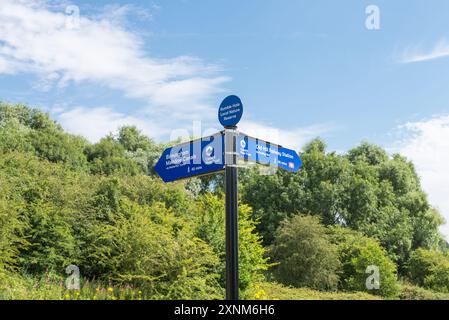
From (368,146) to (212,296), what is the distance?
1051 inches

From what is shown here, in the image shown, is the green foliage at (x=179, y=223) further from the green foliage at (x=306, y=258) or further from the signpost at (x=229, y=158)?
the signpost at (x=229, y=158)

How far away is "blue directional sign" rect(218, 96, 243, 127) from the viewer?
408cm

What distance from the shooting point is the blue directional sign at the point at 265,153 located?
13.4 feet

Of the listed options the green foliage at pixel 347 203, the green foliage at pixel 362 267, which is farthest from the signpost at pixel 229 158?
the green foliage at pixel 347 203

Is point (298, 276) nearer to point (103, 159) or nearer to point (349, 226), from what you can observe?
point (349, 226)

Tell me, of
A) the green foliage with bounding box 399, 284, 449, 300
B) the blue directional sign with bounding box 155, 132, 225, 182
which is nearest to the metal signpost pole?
the blue directional sign with bounding box 155, 132, 225, 182

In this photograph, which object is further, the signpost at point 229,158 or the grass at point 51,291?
the grass at point 51,291

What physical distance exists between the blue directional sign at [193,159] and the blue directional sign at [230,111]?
0.44ft

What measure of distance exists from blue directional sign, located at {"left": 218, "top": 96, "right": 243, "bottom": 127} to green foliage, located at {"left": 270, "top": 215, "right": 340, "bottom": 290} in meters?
16.0

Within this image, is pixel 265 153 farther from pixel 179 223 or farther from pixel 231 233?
pixel 179 223

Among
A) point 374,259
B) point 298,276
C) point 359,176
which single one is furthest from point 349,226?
point 298,276

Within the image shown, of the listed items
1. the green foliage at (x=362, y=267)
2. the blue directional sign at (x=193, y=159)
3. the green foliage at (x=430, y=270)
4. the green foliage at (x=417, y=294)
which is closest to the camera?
the blue directional sign at (x=193, y=159)

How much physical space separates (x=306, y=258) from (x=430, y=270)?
7.74m
